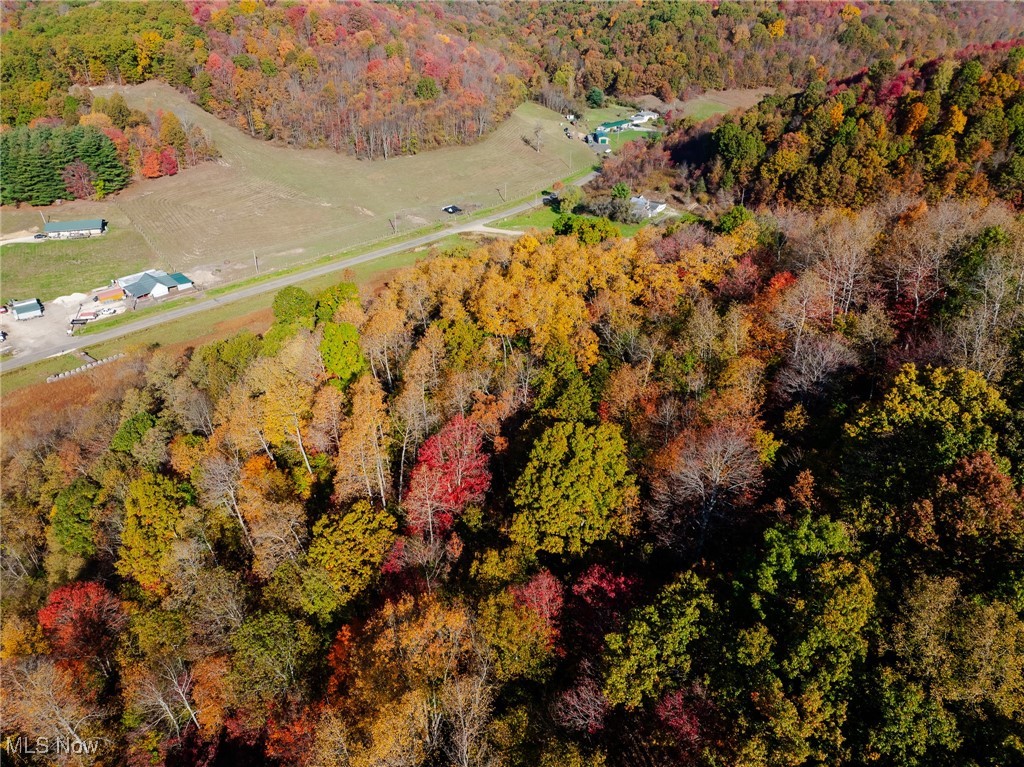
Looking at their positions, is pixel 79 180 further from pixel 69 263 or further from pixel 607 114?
pixel 607 114

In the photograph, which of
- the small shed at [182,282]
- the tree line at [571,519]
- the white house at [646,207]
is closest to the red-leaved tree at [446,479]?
the tree line at [571,519]

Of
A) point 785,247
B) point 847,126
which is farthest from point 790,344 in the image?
point 847,126

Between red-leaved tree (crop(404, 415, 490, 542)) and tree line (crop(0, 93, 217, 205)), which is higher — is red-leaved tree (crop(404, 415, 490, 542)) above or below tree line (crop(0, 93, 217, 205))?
below

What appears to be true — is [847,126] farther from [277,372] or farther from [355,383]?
[277,372]

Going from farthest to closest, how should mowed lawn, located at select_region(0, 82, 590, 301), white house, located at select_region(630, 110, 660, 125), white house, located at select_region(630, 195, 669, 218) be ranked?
white house, located at select_region(630, 110, 660, 125)
mowed lawn, located at select_region(0, 82, 590, 301)
white house, located at select_region(630, 195, 669, 218)

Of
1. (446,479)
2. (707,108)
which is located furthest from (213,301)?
(707,108)

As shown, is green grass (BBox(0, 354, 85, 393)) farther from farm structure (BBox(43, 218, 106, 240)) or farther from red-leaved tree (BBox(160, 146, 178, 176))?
red-leaved tree (BBox(160, 146, 178, 176))

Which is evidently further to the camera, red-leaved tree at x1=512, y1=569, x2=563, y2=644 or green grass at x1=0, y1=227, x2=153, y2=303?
green grass at x1=0, y1=227, x2=153, y2=303

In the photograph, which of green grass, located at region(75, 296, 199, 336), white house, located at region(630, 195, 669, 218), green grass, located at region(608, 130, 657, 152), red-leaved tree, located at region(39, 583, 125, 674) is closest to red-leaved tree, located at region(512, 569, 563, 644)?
red-leaved tree, located at region(39, 583, 125, 674)
